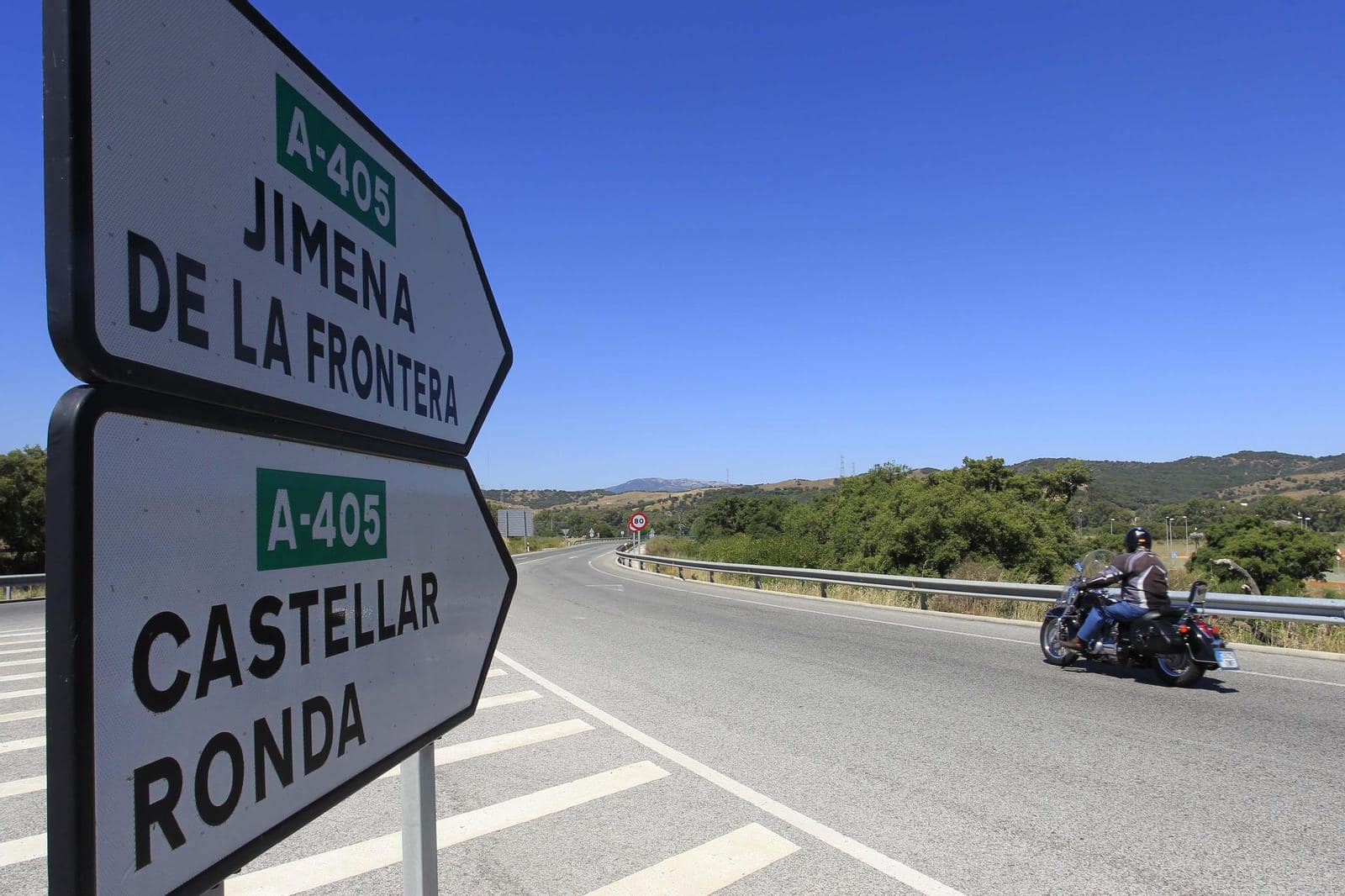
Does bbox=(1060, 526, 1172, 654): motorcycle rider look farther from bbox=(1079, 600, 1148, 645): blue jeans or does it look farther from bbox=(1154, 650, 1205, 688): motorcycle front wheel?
bbox=(1154, 650, 1205, 688): motorcycle front wheel

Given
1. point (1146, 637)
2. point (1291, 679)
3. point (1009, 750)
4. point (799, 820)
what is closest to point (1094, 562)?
point (1146, 637)

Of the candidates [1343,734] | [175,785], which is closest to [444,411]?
[175,785]

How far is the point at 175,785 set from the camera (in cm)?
127

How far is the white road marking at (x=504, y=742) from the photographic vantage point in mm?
6426

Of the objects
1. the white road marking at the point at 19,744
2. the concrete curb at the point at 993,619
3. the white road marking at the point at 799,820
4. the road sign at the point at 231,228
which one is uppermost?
the road sign at the point at 231,228

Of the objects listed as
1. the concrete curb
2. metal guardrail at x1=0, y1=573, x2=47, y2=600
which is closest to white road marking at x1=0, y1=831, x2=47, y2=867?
the concrete curb

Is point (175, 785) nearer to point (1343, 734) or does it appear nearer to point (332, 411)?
point (332, 411)

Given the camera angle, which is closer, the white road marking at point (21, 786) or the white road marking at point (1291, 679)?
the white road marking at point (21, 786)

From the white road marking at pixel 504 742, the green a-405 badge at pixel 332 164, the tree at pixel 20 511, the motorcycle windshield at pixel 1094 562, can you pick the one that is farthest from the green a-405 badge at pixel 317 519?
the tree at pixel 20 511

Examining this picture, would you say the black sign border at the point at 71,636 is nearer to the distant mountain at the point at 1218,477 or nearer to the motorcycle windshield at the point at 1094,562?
the motorcycle windshield at the point at 1094,562

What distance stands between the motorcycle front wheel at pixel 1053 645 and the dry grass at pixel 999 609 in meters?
3.77

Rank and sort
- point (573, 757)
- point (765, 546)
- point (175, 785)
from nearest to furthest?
1. point (175, 785)
2. point (573, 757)
3. point (765, 546)

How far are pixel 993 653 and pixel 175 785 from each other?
11.4 m

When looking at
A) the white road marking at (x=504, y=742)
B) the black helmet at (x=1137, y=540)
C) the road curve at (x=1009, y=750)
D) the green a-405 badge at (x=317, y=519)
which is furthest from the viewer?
the black helmet at (x=1137, y=540)
